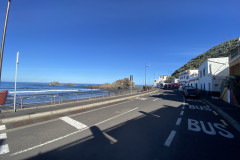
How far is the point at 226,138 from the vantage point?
4531 millimetres

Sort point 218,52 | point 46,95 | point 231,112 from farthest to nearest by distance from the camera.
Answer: point 218,52
point 46,95
point 231,112

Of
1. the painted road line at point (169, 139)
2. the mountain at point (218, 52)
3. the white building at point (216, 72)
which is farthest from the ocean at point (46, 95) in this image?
the mountain at point (218, 52)

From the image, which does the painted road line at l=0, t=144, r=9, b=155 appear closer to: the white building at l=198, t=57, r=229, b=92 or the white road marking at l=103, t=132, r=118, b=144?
the white road marking at l=103, t=132, r=118, b=144

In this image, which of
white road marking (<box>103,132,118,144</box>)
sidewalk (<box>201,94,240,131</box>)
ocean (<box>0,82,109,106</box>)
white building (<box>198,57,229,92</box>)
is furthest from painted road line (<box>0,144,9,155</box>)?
white building (<box>198,57,229,92</box>)

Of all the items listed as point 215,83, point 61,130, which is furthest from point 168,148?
point 215,83

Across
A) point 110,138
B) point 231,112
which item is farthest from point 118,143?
point 231,112

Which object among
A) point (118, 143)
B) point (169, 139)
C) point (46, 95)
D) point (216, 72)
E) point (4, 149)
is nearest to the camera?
point (4, 149)

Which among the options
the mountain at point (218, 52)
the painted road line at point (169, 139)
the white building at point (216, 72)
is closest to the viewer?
the painted road line at point (169, 139)

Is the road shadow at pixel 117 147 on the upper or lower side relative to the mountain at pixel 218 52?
lower

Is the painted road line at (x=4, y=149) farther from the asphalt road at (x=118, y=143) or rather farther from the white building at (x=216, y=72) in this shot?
the white building at (x=216, y=72)

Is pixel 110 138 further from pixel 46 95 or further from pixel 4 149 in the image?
pixel 46 95

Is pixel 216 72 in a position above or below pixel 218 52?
below

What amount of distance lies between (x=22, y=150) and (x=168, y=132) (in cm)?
501

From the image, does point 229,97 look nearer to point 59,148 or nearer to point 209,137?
point 209,137
